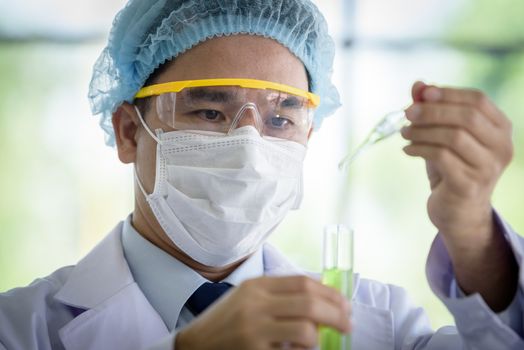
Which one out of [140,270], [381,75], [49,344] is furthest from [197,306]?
[381,75]

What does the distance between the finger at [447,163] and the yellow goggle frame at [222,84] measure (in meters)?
0.55

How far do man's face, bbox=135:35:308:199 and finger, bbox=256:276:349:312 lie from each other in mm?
746

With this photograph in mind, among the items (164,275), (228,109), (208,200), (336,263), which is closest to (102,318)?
(164,275)

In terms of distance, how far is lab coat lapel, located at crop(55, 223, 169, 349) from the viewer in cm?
173

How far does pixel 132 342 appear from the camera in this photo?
1733mm

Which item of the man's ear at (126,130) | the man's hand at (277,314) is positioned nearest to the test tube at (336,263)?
the man's hand at (277,314)

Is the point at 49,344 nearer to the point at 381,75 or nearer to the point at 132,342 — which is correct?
the point at 132,342

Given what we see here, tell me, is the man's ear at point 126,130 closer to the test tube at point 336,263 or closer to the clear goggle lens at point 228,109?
the clear goggle lens at point 228,109

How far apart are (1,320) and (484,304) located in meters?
1.12

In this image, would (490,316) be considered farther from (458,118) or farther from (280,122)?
(280,122)

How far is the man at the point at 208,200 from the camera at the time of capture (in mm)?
1550

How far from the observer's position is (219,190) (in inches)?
68.9

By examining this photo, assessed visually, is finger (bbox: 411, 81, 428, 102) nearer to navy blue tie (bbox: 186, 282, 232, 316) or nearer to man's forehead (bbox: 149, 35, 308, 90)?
man's forehead (bbox: 149, 35, 308, 90)

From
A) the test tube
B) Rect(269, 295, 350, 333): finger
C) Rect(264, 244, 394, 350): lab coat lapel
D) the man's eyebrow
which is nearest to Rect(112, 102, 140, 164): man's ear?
the man's eyebrow
